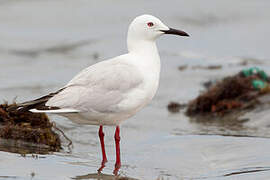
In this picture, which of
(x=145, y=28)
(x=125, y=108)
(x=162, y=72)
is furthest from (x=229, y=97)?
(x=125, y=108)

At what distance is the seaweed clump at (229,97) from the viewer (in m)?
11.3

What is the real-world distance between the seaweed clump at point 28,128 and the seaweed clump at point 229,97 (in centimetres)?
406

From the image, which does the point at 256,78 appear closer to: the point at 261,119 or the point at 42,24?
the point at 261,119

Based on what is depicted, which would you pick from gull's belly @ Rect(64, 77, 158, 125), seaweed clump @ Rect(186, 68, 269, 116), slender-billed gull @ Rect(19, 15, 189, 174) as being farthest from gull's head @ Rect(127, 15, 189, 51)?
seaweed clump @ Rect(186, 68, 269, 116)

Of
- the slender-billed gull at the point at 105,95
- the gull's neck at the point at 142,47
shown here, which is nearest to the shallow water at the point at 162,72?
the slender-billed gull at the point at 105,95

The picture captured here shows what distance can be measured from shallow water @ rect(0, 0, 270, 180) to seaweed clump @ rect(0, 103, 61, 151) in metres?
0.31

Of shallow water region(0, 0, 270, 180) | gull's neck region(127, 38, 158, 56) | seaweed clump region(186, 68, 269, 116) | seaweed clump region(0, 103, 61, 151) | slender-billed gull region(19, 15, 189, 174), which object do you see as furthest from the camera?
seaweed clump region(186, 68, 269, 116)

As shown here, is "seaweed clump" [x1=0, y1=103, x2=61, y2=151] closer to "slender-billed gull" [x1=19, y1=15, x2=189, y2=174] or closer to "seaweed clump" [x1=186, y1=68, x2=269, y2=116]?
"slender-billed gull" [x1=19, y1=15, x2=189, y2=174]

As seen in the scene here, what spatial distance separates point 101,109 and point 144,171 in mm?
880

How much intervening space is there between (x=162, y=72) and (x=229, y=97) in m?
3.35

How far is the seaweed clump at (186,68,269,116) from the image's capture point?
11.3 meters

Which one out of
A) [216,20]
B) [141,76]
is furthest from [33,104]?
[216,20]

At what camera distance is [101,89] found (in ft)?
22.6

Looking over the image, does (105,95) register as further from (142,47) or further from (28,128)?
(28,128)
